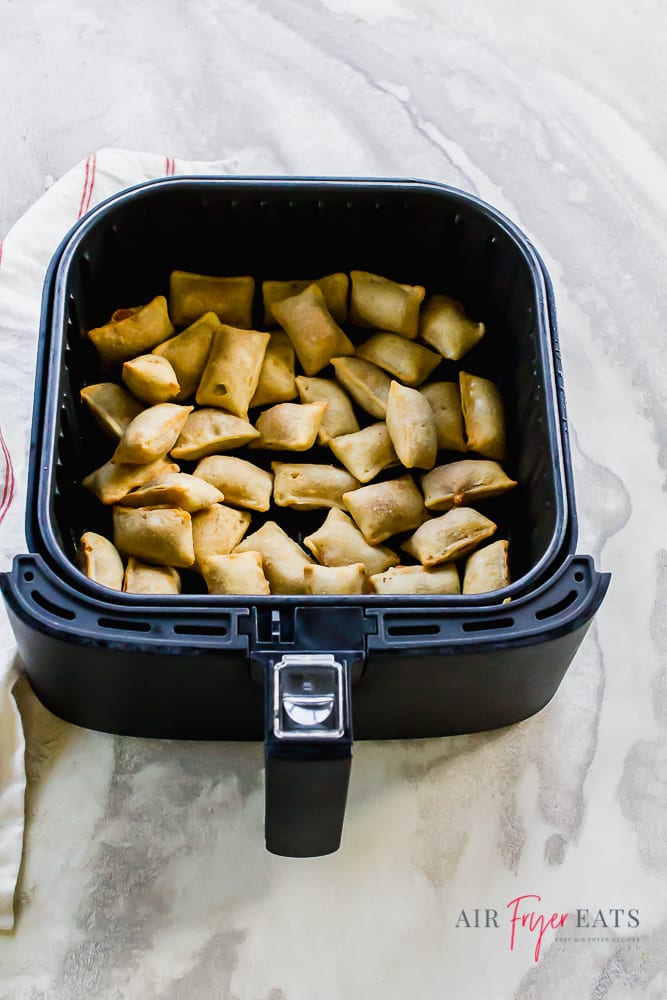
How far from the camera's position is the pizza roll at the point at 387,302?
1062mm

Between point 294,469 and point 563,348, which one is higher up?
point 563,348

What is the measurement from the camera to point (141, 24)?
Result: 1.38 m

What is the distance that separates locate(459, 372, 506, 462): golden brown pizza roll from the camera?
3.32ft

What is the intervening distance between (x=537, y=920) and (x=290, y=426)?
1.43 feet

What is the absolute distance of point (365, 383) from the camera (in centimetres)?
106

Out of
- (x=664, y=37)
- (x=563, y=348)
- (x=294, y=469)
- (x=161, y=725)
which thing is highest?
(x=664, y=37)

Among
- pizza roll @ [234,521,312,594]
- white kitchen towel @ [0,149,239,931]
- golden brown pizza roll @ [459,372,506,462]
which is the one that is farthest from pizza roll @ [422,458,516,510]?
white kitchen towel @ [0,149,239,931]

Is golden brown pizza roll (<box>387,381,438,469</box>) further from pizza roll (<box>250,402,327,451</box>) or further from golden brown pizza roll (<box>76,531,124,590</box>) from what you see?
golden brown pizza roll (<box>76,531,124,590</box>)

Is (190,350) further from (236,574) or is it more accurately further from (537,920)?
(537,920)

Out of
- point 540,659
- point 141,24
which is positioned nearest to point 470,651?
point 540,659

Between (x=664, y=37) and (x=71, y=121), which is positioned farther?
(x=664, y=37)

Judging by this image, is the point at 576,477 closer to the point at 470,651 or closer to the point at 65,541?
the point at 470,651

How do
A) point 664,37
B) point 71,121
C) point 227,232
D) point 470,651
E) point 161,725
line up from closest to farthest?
1. point 470,651
2. point 161,725
3. point 227,232
4. point 71,121
5. point 664,37

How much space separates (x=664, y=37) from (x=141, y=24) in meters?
0.60
